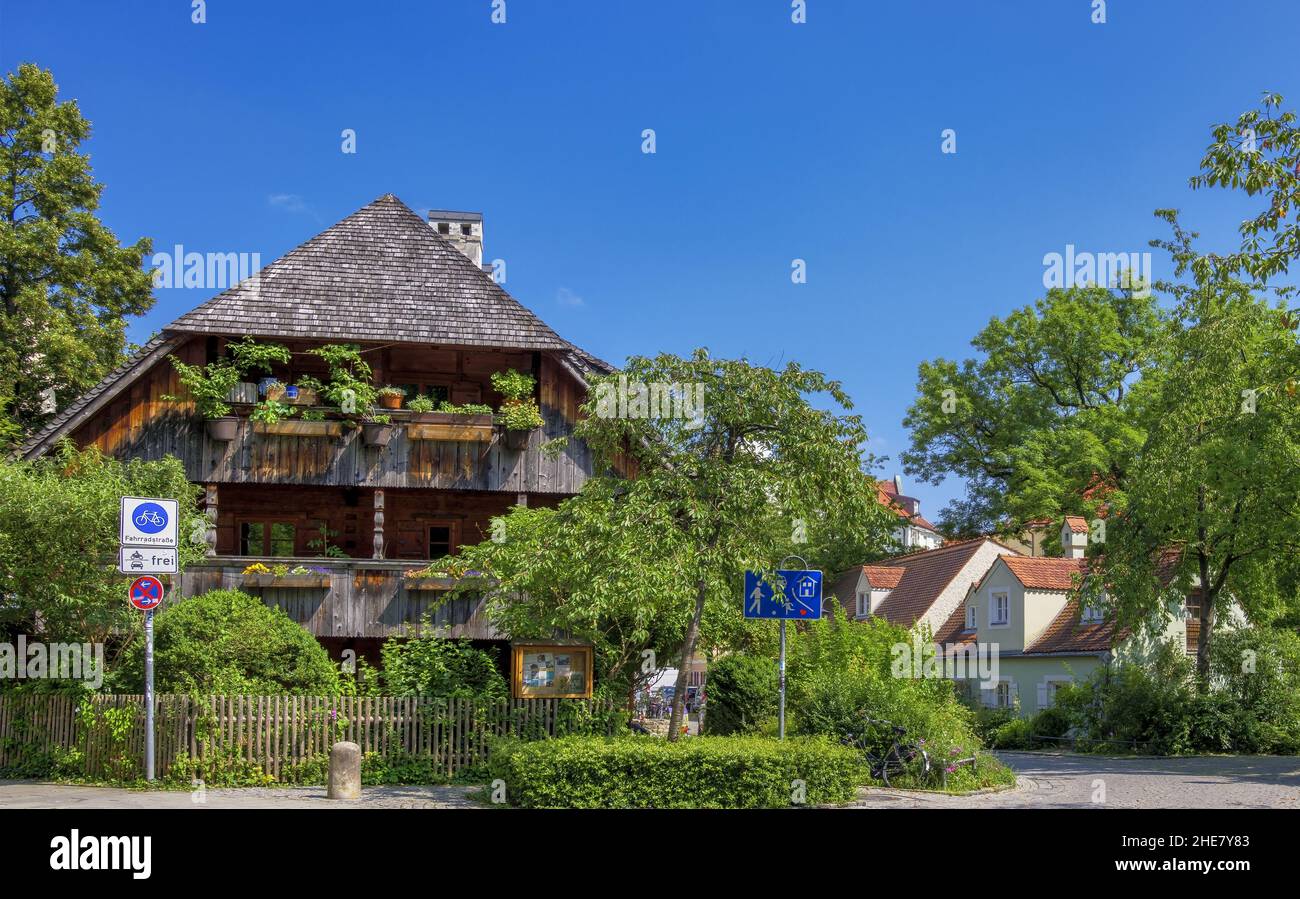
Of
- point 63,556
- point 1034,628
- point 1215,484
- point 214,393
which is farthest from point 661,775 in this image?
point 1034,628

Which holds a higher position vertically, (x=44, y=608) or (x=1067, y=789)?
(x=44, y=608)

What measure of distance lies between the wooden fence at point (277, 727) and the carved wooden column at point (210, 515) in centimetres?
458

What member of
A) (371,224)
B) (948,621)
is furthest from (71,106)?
(948,621)

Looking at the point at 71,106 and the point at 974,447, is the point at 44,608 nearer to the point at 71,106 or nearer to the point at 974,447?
the point at 71,106

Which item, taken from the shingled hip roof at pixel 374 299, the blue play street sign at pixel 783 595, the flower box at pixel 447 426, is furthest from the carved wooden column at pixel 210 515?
the blue play street sign at pixel 783 595

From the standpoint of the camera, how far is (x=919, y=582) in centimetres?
4884

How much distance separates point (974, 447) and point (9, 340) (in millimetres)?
32164

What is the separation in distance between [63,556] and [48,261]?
1476 cm

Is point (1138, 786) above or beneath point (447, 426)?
beneath

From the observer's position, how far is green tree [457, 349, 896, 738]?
1506 cm

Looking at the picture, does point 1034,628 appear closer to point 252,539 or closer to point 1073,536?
point 1073,536

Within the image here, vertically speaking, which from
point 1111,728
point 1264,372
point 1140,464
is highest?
point 1264,372

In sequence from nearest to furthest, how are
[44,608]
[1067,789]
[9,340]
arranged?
1. [1067,789]
2. [44,608]
3. [9,340]

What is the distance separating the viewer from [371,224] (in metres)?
27.5
